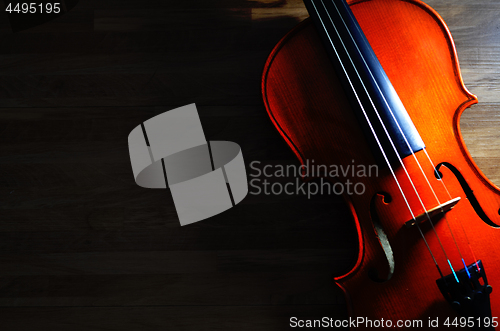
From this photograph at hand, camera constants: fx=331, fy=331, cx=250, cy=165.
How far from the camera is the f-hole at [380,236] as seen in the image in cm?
76

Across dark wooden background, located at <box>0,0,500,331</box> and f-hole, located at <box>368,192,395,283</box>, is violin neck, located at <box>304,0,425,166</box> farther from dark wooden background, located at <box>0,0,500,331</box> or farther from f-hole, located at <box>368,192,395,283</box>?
dark wooden background, located at <box>0,0,500,331</box>

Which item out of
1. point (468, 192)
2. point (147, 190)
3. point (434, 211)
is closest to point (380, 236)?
point (434, 211)

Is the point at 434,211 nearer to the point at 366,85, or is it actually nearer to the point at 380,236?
the point at 380,236

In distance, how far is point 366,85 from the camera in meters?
0.80

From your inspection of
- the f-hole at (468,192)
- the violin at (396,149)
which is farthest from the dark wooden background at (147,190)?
the f-hole at (468,192)

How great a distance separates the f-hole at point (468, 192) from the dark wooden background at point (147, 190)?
0.29 metres

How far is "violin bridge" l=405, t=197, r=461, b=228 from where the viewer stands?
2.41 ft

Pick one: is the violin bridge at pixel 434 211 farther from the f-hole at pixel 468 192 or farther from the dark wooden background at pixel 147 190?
the dark wooden background at pixel 147 190

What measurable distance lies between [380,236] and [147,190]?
672 mm

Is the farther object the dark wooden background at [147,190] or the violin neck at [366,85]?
the dark wooden background at [147,190]

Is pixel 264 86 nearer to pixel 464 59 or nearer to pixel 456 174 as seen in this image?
pixel 456 174

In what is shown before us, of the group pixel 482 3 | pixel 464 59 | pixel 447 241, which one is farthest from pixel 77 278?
pixel 482 3

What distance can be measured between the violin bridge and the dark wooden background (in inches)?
10.0

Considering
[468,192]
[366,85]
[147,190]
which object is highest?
[366,85]
